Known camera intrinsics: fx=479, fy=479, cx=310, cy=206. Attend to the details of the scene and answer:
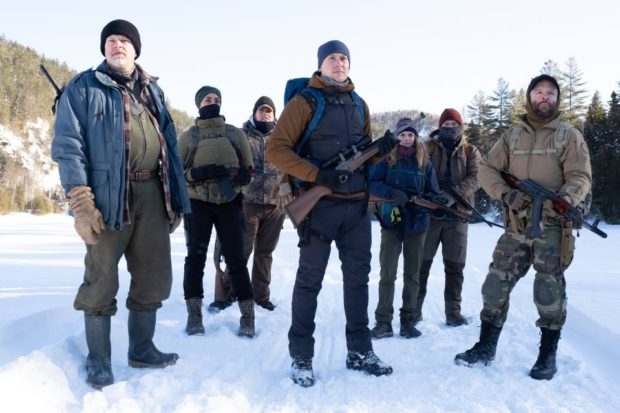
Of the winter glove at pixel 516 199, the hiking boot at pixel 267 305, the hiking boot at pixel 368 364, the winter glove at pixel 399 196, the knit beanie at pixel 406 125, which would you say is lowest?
the hiking boot at pixel 267 305

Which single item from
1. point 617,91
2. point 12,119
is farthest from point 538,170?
point 12,119

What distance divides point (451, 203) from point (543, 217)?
4.78ft

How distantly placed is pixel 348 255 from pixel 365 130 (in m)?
0.98

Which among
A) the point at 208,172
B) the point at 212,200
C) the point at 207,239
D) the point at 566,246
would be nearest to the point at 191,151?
the point at 208,172

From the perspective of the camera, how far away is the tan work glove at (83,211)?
2.88 metres

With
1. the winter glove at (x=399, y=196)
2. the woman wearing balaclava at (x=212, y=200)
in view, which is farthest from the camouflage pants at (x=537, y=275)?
the woman wearing balaclava at (x=212, y=200)

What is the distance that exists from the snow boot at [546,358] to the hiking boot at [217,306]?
3.16 metres

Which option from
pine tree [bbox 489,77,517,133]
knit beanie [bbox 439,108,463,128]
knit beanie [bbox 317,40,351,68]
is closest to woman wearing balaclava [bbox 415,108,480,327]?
knit beanie [bbox 439,108,463,128]

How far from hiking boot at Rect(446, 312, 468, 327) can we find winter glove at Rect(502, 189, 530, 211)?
171 cm

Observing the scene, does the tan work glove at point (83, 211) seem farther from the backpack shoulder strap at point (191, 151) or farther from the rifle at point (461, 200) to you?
the rifle at point (461, 200)

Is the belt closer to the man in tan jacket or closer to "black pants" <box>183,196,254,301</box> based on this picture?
"black pants" <box>183,196,254,301</box>

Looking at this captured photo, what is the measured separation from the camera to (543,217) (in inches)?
142

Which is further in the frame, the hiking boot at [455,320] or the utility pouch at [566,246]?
the hiking boot at [455,320]

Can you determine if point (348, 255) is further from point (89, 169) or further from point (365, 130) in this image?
point (89, 169)
